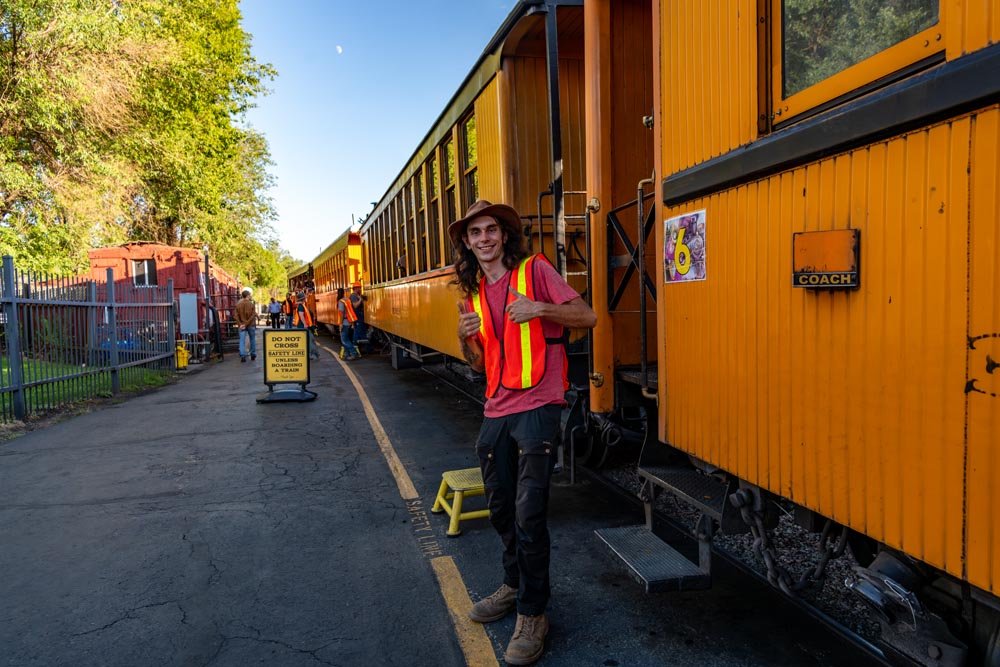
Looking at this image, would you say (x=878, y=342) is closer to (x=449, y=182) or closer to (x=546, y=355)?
(x=546, y=355)

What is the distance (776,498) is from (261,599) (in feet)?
8.35

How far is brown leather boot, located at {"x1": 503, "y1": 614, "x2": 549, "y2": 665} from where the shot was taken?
259 centimetres

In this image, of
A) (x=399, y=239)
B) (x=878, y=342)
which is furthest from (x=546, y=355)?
(x=399, y=239)

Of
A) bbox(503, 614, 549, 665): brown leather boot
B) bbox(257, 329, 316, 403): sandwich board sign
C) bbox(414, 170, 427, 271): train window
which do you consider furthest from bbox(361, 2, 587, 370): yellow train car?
bbox(257, 329, 316, 403): sandwich board sign

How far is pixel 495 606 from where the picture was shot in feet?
9.68

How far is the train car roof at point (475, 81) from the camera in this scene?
4.49 metres

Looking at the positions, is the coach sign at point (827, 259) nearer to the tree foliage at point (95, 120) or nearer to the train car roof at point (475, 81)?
the train car roof at point (475, 81)

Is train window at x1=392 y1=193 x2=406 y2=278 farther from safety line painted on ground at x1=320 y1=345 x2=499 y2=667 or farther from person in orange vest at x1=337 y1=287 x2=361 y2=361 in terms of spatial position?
safety line painted on ground at x1=320 y1=345 x2=499 y2=667

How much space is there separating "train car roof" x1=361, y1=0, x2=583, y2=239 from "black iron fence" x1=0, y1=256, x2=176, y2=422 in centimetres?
529

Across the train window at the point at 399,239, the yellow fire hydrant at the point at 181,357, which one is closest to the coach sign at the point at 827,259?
the train window at the point at 399,239

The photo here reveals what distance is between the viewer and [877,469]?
1878 millimetres

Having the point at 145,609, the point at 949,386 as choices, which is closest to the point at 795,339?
the point at 949,386

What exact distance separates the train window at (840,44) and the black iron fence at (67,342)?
9057 millimetres

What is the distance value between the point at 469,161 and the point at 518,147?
1282mm
